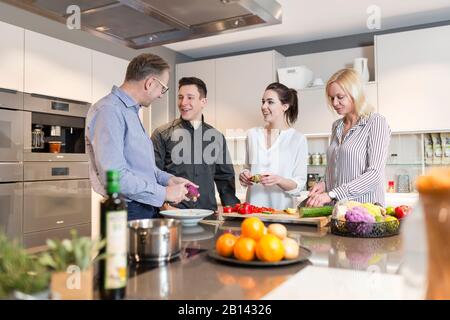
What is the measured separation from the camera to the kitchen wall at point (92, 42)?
3252mm

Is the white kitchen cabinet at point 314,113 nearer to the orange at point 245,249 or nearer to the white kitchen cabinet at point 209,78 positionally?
the white kitchen cabinet at point 209,78

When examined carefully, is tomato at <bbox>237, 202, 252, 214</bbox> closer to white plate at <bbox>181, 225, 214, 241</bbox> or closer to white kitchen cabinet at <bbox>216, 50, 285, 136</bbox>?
white plate at <bbox>181, 225, 214, 241</bbox>

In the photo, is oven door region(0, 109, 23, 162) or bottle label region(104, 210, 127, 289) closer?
bottle label region(104, 210, 127, 289)

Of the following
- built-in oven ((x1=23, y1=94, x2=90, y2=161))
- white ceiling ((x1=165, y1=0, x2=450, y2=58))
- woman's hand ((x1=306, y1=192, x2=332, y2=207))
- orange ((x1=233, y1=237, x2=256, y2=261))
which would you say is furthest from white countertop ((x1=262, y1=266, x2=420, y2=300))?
white ceiling ((x1=165, y1=0, x2=450, y2=58))

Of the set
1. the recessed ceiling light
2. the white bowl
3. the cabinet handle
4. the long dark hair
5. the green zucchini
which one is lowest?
the green zucchini

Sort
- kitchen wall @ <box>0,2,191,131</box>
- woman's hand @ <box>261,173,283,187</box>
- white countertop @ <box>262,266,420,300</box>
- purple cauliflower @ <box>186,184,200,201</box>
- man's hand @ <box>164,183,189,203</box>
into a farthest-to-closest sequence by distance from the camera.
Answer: kitchen wall @ <box>0,2,191,131</box>
woman's hand @ <box>261,173,283,187</box>
purple cauliflower @ <box>186,184,200,201</box>
man's hand @ <box>164,183,189,203</box>
white countertop @ <box>262,266,420,300</box>

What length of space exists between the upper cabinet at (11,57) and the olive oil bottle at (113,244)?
2.36 m

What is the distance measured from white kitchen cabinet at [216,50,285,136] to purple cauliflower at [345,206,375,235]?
302cm

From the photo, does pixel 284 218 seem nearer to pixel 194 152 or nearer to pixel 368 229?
pixel 368 229

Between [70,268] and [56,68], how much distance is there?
2.74 meters

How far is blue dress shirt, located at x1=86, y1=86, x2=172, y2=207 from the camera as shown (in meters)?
1.62

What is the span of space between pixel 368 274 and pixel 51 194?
2.61 metres

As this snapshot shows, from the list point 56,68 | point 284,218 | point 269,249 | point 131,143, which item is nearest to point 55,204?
point 56,68

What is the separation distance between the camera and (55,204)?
3055 millimetres
